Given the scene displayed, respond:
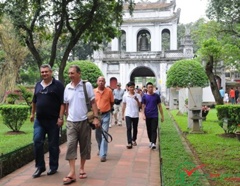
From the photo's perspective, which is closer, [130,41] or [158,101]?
[158,101]

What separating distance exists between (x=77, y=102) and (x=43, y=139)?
2.90 ft

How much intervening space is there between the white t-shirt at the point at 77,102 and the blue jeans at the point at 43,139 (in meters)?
0.43

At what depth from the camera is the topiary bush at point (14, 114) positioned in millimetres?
10406

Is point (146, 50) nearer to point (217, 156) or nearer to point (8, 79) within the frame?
point (8, 79)

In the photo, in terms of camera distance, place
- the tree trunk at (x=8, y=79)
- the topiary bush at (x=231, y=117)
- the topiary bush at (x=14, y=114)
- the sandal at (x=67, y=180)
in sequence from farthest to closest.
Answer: the tree trunk at (x=8, y=79) → the topiary bush at (x=14, y=114) → the topiary bush at (x=231, y=117) → the sandal at (x=67, y=180)

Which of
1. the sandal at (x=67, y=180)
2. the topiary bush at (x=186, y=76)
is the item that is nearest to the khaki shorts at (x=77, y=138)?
the sandal at (x=67, y=180)

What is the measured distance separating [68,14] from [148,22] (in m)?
24.5

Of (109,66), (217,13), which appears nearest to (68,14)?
(217,13)

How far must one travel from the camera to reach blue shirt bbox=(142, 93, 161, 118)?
25.8 ft

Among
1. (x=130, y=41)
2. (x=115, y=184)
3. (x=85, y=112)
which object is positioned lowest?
(x=115, y=184)

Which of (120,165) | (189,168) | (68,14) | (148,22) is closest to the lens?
(189,168)

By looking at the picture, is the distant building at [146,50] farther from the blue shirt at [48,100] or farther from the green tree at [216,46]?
the blue shirt at [48,100]

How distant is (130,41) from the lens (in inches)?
1380

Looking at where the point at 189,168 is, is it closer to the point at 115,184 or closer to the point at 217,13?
the point at 115,184
